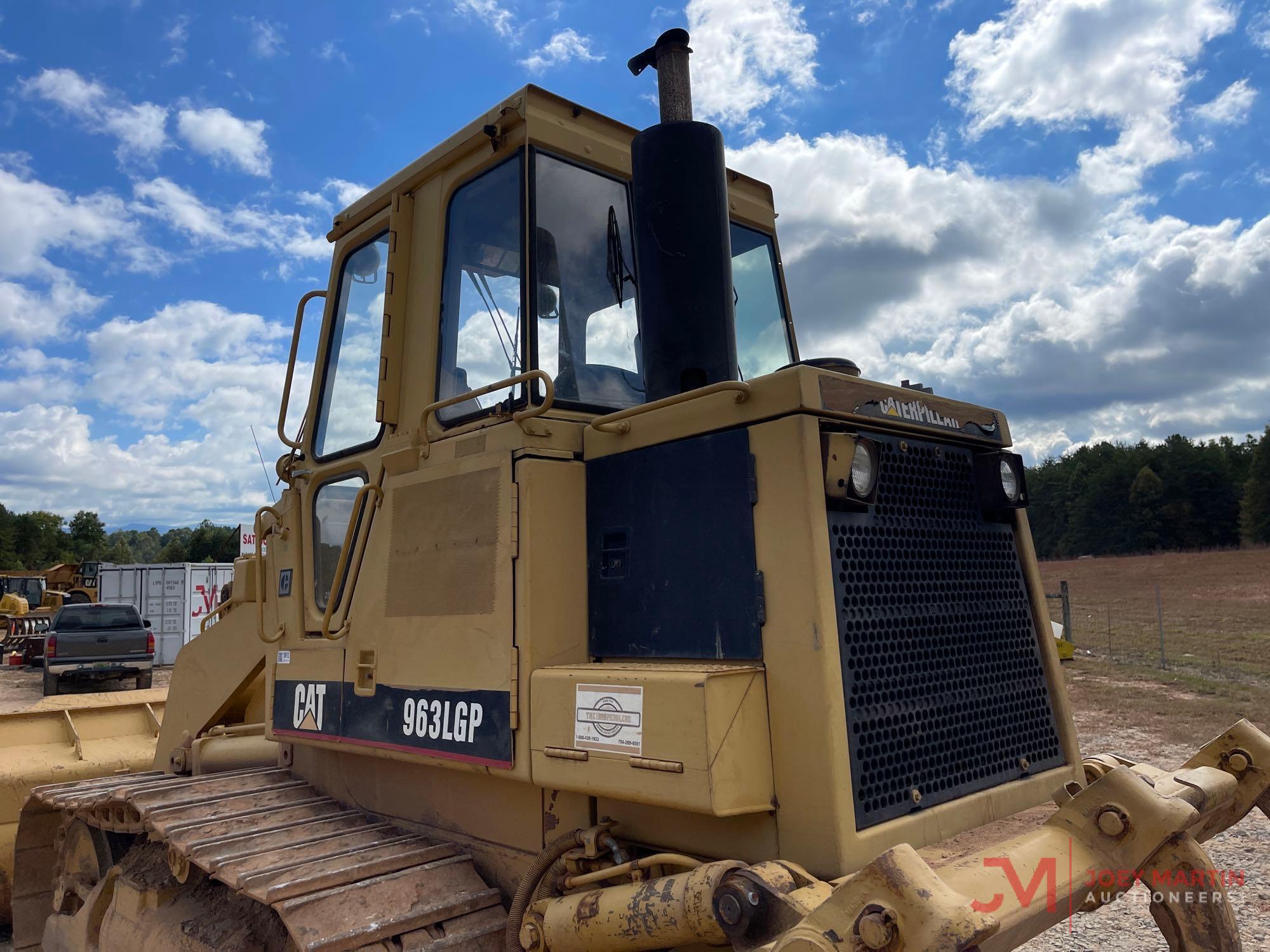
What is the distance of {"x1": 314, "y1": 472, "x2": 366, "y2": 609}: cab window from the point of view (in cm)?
386

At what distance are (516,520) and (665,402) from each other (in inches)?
23.9

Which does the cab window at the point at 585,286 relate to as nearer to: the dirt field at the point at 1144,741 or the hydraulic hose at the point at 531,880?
the hydraulic hose at the point at 531,880

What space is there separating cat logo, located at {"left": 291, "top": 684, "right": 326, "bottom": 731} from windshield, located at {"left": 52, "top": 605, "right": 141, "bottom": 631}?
651 inches

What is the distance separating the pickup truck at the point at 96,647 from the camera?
17031mm

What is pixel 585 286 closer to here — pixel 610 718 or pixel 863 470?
pixel 863 470

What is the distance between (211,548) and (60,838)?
263ft

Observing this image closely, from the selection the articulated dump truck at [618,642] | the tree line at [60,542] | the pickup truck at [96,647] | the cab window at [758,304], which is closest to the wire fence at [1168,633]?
the cab window at [758,304]

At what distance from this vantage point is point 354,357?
4.05 meters

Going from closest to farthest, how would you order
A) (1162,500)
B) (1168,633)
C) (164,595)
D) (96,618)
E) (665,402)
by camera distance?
(665,402) < (96,618) < (1168,633) < (164,595) < (1162,500)

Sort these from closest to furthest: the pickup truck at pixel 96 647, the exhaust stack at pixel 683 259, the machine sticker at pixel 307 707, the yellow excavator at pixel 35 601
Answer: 1. the exhaust stack at pixel 683 259
2. the machine sticker at pixel 307 707
3. the pickup truck at pixel 96 647
4. the yellow excavator at pixel 35 601

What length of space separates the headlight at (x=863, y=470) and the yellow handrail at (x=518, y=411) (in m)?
0.94

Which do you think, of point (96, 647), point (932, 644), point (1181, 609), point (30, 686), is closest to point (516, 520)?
point (932, 644)

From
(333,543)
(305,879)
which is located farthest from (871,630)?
(333,543)

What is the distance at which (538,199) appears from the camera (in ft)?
11.0
